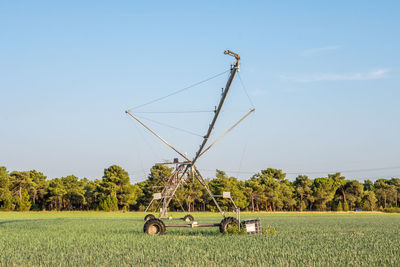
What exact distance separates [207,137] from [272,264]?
16.1 metres

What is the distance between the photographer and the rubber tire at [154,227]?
25359mm

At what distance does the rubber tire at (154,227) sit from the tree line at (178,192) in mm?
63928

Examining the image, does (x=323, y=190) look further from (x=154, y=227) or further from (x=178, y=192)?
(x=154, y=227)

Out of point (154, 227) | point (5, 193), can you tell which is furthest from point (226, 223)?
point (5, 193)

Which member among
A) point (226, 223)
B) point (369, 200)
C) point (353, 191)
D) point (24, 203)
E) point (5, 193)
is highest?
point (5, 193)

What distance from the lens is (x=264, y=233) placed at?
25984mm

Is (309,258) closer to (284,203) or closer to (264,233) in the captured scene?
(264,233)

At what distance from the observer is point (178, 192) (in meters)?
97.1

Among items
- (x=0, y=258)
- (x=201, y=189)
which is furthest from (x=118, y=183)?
(x=0, y=258)

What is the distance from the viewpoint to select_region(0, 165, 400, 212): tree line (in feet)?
320

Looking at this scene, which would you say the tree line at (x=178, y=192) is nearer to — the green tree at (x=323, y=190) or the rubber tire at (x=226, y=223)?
the green tree at (x=323, y=190)

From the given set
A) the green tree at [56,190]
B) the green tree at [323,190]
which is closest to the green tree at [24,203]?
the green tree at [56,190]

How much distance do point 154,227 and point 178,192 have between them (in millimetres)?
71748

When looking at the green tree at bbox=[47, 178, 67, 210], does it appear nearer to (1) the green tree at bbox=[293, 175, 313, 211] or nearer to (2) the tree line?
(2) the tree line
